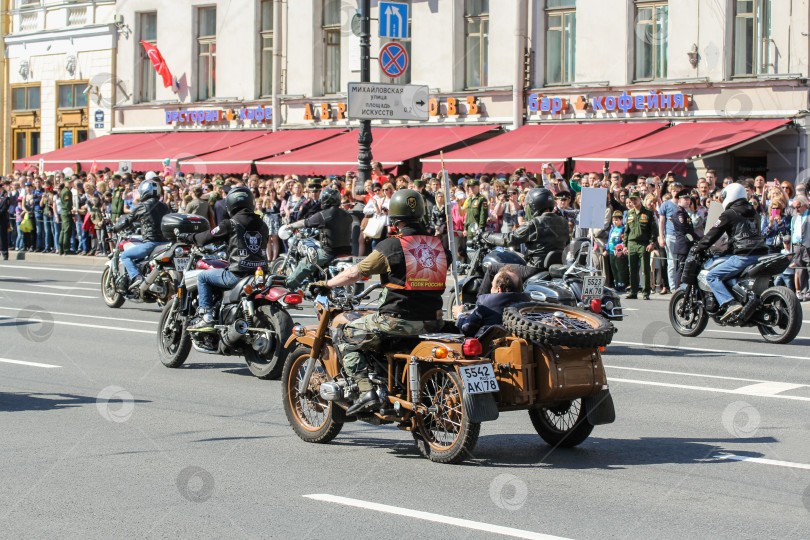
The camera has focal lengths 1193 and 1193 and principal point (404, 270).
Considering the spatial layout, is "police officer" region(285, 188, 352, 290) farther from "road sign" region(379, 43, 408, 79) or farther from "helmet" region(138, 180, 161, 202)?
"road sign" region(379, 43, 408, 79)

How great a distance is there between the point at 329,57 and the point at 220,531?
1180 inches

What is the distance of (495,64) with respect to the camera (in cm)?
3056

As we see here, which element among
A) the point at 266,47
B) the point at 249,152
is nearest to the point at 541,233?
the point at 249,152

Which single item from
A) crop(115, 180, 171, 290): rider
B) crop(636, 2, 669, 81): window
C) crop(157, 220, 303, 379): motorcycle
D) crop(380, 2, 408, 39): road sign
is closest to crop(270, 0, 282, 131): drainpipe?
crop(380, 2, 408, 39): road sign

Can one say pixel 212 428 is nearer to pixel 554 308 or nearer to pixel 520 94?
pixel 554 308

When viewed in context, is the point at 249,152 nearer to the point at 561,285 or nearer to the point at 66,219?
the point at 66,219

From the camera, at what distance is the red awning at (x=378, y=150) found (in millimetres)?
28984

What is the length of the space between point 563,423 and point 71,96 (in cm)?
3626

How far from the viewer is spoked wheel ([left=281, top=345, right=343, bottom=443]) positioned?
807 centimetres

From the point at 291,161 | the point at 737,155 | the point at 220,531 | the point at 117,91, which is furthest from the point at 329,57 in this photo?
the point at 220,531

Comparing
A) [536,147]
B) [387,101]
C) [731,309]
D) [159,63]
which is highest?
[159,63]

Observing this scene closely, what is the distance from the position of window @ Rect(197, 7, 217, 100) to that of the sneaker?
2653 cm

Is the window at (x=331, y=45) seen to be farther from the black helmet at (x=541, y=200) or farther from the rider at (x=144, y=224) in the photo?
the black helmet at (x=541, y=200)

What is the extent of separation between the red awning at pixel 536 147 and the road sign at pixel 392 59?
224cm
